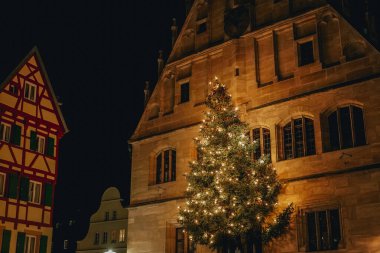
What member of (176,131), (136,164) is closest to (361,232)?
(176,131)

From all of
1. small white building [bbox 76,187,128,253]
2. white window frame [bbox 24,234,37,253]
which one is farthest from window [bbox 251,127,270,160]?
small white building [bbox 76,187,128,253]

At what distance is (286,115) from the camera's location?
21797 millimetres

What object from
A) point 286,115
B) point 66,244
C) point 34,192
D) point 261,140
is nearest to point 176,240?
point 261,140

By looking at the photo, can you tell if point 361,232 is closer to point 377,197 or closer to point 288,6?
point 377,197

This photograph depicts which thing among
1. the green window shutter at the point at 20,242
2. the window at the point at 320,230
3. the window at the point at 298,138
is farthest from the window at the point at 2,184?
the window at the point at 320,230

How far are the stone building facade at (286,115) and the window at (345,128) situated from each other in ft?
0.12

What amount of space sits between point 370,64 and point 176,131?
373 inches

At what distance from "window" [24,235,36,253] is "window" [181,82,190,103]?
34.1 feet

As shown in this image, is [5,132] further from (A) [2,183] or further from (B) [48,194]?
(B) [48,194]

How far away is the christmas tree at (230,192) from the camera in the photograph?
19.5 meters

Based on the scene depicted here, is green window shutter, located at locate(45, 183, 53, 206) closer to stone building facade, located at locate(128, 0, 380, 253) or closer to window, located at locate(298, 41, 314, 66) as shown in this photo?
stone building facade, located at locate(128, 0, 380, 253)

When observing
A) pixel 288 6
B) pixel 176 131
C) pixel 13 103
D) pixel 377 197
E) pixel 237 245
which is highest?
pixel 288 6

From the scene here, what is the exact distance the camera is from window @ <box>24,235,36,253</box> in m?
27.0

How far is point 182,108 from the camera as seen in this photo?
84.7ft
